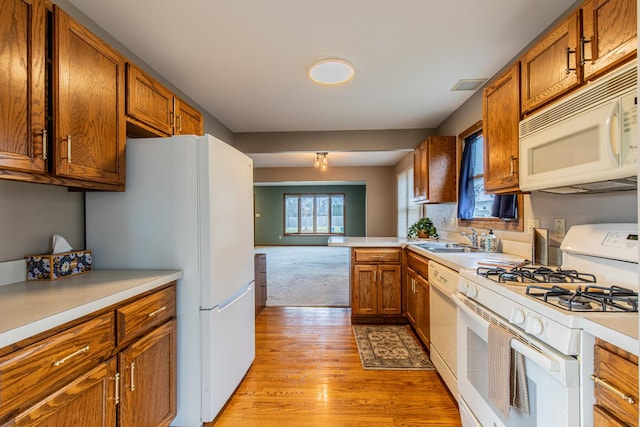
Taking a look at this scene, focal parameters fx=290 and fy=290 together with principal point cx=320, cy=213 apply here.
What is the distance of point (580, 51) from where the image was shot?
1271 millimetres

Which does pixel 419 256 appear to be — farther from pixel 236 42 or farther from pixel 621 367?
pixel 236 42

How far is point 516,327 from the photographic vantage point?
1.13 m

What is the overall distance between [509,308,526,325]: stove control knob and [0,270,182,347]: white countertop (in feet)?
5.19

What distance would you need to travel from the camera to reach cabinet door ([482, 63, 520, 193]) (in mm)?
1694

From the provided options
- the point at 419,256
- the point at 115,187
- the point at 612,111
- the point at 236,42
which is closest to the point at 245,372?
the point at 115,187

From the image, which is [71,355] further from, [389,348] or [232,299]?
[389,348]

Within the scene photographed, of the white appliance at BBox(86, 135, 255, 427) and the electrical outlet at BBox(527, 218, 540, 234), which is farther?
the electrical outlet at BBox(527, 218, 540, 234)

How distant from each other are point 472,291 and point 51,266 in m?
2.11

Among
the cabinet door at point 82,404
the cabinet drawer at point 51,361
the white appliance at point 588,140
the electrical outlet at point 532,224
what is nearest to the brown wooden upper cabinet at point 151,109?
the cabinet drawer at point 51,361

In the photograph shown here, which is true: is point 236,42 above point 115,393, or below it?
above

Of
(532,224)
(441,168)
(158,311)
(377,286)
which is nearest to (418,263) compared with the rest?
(377,286)

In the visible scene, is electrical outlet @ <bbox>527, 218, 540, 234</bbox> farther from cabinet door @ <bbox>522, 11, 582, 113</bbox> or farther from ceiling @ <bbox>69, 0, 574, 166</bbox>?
ceiling @ <bbox>69, 0, 574, 166</bbox>

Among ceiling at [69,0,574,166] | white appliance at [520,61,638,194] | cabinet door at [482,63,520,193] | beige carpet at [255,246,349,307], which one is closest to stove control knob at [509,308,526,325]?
white appliance at [520,61,638,194]

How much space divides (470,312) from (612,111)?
3.25 feet
